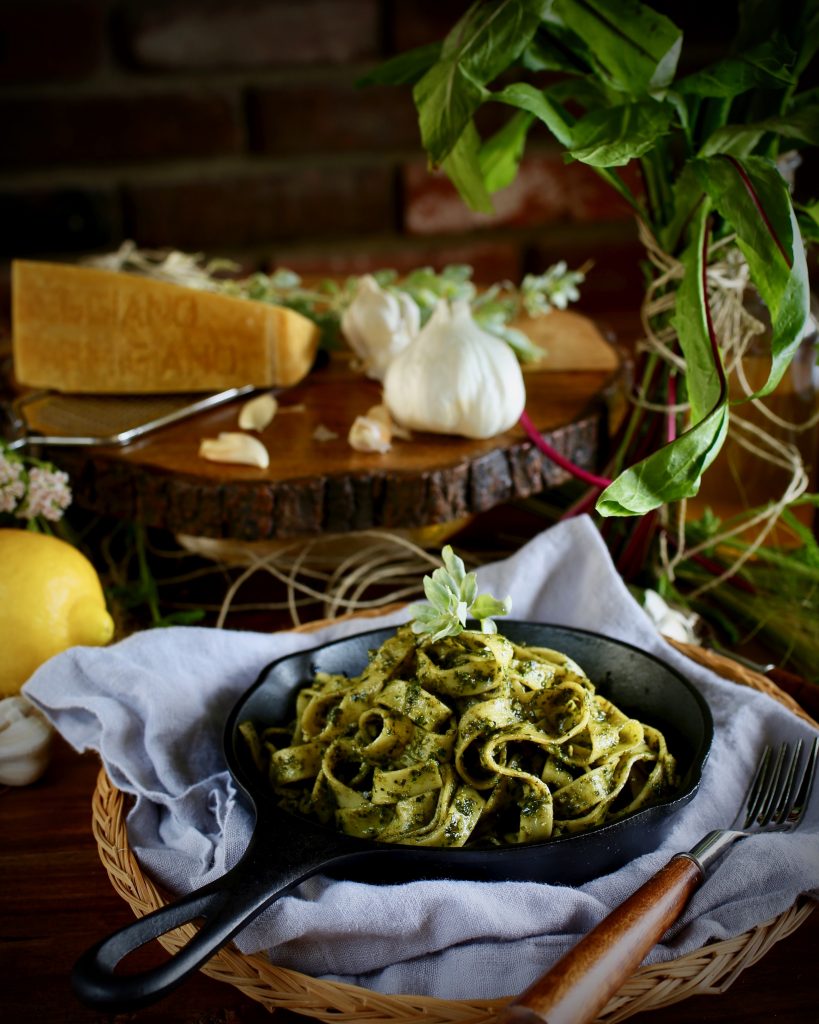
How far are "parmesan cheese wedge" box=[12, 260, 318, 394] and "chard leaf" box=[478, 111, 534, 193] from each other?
0.87ft

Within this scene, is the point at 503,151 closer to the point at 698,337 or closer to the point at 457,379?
the point at 457,379

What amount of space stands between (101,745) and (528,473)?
1.63 ft

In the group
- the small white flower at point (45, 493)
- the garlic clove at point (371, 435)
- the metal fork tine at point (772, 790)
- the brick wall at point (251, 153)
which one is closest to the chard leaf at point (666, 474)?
the metal fork tine at point (772, 790)

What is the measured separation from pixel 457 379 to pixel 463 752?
443 mm

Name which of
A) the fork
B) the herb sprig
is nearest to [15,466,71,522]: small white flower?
the herb sprig

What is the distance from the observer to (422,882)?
57cm

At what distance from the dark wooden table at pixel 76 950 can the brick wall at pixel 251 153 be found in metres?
1.42

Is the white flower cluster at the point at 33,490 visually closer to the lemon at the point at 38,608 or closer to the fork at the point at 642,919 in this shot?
the lemon at the point at 38,608

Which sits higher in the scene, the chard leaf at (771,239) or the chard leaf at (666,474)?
the chard leaf at (771,239)

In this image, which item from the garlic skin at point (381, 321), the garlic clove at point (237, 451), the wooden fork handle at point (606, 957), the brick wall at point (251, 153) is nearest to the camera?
the wooden fork handle at point (606, 957)

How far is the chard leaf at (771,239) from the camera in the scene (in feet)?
2.19

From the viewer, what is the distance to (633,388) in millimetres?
1033

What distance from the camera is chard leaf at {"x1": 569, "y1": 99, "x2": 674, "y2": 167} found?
729 millimetres

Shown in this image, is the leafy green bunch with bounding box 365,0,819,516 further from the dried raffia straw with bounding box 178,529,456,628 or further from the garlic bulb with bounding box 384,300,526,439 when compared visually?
the dried raffia straw with bounding box 178,529,456,628
